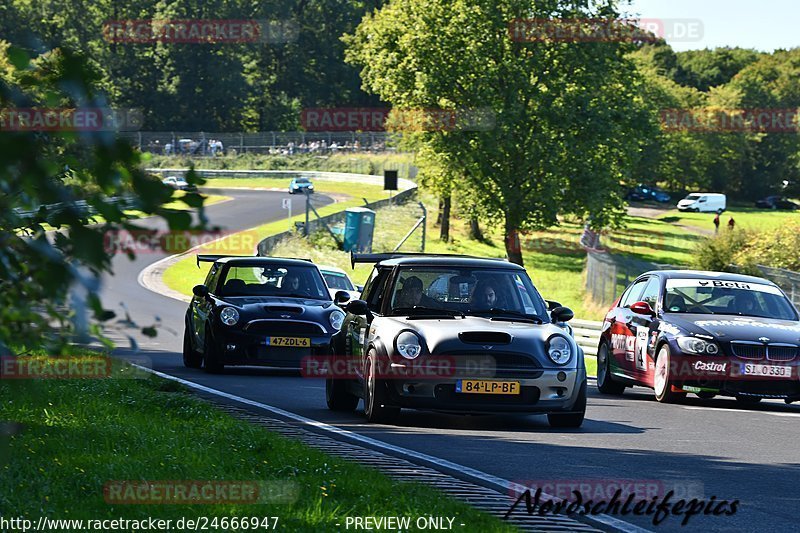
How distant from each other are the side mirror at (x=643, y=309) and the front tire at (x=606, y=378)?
4.22 feet

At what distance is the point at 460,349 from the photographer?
482 inches

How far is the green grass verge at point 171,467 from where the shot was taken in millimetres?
6531

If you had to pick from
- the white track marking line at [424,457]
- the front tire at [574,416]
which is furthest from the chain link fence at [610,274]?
the white track marking line at [424,457]

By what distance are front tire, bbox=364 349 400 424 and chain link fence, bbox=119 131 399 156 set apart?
102 meters

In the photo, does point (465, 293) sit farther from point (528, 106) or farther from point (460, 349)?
point (528, 106)

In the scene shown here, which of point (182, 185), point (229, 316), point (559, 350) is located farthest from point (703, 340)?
point (182, 185)

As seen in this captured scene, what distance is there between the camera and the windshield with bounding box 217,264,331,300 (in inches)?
772

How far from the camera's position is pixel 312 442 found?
405 inches

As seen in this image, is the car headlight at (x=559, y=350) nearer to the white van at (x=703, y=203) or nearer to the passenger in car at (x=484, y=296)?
the passenger in car at (x=484, y=296)

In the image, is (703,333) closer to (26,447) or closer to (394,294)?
(394,294)

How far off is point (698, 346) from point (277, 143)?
10259 centimetres

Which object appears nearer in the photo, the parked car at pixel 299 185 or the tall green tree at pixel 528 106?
the tall green tree at pixel 528 106

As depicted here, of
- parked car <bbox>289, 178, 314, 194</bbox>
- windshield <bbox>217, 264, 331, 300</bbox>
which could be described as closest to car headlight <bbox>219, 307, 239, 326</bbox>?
windshield <bbox>217, 264, 331, 300</bbox>

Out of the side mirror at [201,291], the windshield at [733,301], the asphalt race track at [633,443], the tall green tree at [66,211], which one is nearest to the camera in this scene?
Answer: the tall green tree at [66,211]
